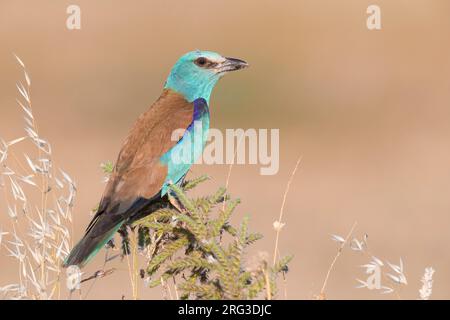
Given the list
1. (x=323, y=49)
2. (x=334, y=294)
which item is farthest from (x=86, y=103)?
(x=334, y=294)

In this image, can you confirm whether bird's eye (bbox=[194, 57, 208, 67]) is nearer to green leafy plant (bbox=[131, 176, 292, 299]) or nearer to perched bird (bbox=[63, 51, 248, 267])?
perched bird (bbox=[63, 51, 248, 267])

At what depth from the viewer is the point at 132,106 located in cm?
1605

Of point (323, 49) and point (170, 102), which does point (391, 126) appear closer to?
point (323, 49)

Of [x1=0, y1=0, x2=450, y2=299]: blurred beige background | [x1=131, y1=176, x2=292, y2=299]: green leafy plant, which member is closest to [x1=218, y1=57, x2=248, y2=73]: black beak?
[x1=131, y1=176, x2=292, y2=299]: green leafy plant

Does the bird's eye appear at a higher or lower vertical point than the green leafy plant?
higher

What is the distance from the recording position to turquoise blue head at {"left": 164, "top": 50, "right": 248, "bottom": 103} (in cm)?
642

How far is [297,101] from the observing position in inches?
625

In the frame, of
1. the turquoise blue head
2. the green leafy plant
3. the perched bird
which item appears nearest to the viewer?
the green leafy plant

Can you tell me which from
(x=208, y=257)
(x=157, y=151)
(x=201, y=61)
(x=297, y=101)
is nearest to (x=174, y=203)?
(x=157, y=151)

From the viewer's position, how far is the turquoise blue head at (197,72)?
6418 millimetres

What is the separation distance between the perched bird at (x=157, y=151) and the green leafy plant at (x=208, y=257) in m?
0.34

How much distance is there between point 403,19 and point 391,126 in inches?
128

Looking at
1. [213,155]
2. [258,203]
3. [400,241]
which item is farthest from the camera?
[258,203]

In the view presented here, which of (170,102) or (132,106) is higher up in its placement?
(170,102)
